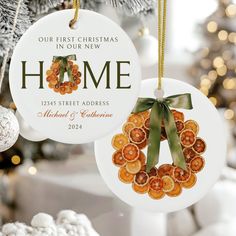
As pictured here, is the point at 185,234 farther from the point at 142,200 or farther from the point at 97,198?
the point at 142,200

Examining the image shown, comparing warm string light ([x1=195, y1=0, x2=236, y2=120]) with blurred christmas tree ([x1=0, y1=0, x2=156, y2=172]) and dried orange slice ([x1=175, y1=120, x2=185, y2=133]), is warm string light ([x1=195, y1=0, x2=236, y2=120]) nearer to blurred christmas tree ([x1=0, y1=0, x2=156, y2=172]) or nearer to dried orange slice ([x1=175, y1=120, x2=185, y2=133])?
blurred christmas tree ([x1=0, y1=0, x2=156, y2=172])

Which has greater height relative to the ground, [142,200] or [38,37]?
[38,37]

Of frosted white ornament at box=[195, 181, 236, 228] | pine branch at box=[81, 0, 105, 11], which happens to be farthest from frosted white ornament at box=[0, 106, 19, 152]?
frosted white ornament at box=[195, 181, 236, 228]

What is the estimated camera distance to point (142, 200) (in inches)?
21.5

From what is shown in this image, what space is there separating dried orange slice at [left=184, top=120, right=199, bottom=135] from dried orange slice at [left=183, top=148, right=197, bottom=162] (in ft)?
0.06

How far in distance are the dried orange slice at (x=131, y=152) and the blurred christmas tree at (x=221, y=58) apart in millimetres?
1386

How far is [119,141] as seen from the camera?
55 cm

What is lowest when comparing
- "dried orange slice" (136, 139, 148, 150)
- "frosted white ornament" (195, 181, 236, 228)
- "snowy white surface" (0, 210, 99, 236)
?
"frosted white ornament" (195, 181, 236, 228)

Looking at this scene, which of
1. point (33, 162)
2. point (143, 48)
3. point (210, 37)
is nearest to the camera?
point (143, 48)

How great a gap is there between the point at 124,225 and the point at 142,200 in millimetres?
683

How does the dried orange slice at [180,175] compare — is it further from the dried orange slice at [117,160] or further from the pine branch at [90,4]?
the pine branch at [90,4]

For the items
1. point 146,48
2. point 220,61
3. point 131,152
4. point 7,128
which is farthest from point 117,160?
point 220,61

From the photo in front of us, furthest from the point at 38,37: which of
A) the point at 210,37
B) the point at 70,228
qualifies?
the point at 210,37

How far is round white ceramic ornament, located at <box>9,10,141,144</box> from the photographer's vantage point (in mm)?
500
